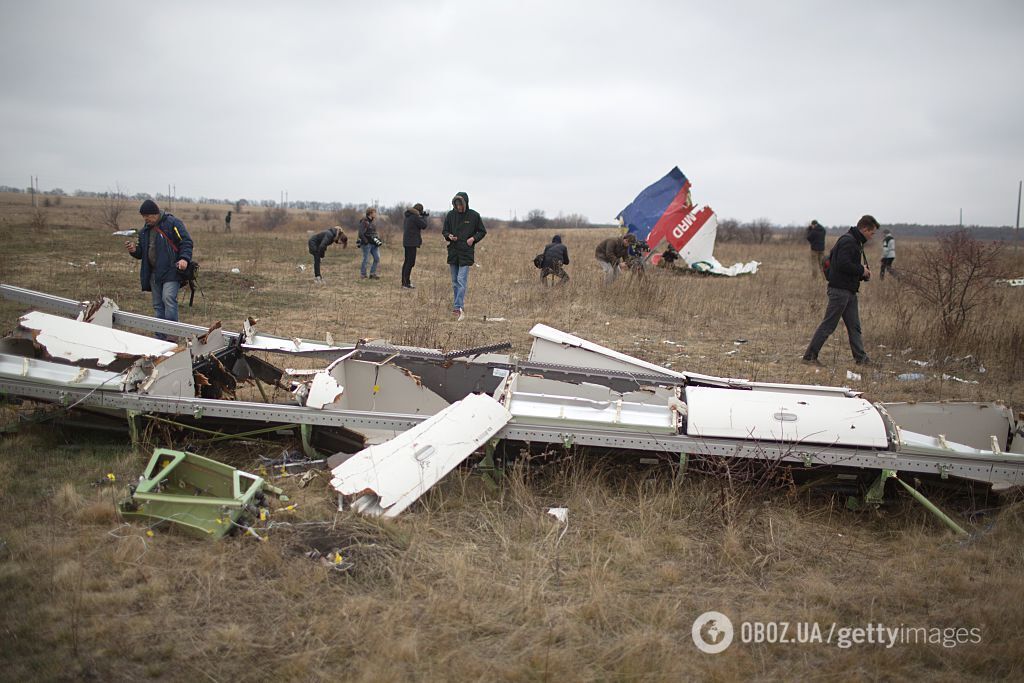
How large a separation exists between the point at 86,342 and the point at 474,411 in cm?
260

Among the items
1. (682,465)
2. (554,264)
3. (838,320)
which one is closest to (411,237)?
(554,264)

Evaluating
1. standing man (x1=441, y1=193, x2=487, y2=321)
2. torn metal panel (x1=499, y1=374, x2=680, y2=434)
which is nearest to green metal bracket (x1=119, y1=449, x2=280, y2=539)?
torn metal panel (x1=499, y1=374, x2=680, y2=434)

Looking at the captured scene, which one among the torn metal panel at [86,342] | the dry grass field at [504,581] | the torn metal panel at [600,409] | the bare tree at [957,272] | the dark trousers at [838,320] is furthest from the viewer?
the bare tree at [957,272]

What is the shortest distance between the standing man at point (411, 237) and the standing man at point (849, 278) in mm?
7229

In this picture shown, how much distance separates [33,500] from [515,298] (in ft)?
26.4

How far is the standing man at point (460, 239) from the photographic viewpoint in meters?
9.49

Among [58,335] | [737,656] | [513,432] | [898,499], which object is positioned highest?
[58,335]

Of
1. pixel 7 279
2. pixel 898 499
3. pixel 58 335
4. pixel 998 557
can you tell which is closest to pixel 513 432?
pixel 898 499

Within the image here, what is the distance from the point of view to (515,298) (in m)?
11.1

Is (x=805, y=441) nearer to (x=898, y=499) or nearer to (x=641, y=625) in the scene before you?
(x=898, y=499)

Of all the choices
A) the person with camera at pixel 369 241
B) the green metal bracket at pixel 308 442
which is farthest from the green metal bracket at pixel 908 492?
the person with camera at pixel 369 241

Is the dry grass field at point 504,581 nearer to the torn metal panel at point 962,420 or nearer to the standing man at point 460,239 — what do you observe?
the torn metal panel at point 962,420

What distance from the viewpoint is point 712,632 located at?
292 centimetres

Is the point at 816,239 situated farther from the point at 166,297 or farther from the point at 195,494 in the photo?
the point at 195,494
